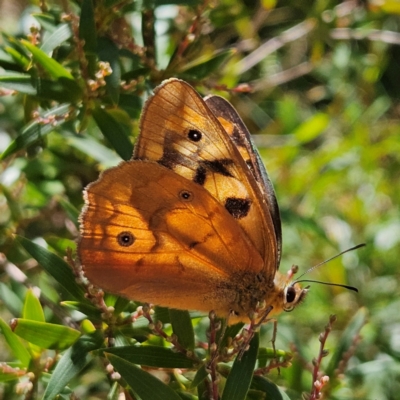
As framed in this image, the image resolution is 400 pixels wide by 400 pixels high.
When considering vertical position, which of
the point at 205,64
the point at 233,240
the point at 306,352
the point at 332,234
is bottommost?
the point at 306,352

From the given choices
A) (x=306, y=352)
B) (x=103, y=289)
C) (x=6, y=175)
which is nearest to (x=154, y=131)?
(x=103, y=289)

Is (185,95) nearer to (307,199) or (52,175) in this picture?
(52,175)

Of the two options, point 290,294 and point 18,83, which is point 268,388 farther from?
point 18,83

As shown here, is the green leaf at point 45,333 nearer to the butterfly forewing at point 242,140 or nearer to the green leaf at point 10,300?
the green leaf at point 10,300

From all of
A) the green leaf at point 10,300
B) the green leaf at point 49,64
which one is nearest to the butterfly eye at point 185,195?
the green leaf at point 49,64

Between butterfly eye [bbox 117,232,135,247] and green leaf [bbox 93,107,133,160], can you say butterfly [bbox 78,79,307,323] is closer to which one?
butterfly eye [bbox 117,232,135,247]
